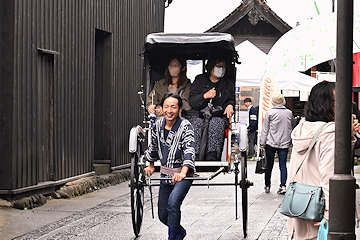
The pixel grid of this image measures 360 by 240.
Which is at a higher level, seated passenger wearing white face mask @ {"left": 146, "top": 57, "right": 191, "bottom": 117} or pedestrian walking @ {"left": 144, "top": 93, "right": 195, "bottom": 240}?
seated passenger wearing white face mask @ {"left": 146, "top": 57, "right": 191, "bottom": 117}

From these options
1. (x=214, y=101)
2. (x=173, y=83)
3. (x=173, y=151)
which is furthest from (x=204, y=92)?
(x=173, y=151)

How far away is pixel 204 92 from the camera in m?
9.54

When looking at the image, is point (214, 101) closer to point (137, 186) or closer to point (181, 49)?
point (181, 49)

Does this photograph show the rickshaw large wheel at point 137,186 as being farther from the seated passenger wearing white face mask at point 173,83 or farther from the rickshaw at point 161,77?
the seated passenger wearing white face mask at point 173,83

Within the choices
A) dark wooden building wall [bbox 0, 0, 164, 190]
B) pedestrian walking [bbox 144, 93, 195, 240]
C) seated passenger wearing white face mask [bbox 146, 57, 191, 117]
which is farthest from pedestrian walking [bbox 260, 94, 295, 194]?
pedestrian walking [bbox 144, 93, 195, 240]

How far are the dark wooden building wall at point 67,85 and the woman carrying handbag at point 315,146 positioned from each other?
6.29 m

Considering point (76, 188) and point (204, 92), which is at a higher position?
point (204, 92)

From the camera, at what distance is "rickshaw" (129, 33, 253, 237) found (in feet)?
25.5

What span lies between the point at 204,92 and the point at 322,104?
515 cm

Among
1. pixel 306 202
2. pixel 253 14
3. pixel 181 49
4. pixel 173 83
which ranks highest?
pixel 253 14

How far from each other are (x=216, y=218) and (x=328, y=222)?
5.16 meters

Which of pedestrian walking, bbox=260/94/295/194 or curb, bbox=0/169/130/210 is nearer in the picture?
curb, bbox=0/169/130/210

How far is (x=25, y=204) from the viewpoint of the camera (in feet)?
32.4

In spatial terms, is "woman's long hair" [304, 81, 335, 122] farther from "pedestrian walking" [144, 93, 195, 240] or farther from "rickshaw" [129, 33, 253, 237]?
"rickshaw" [129, 33, 253, 237]
